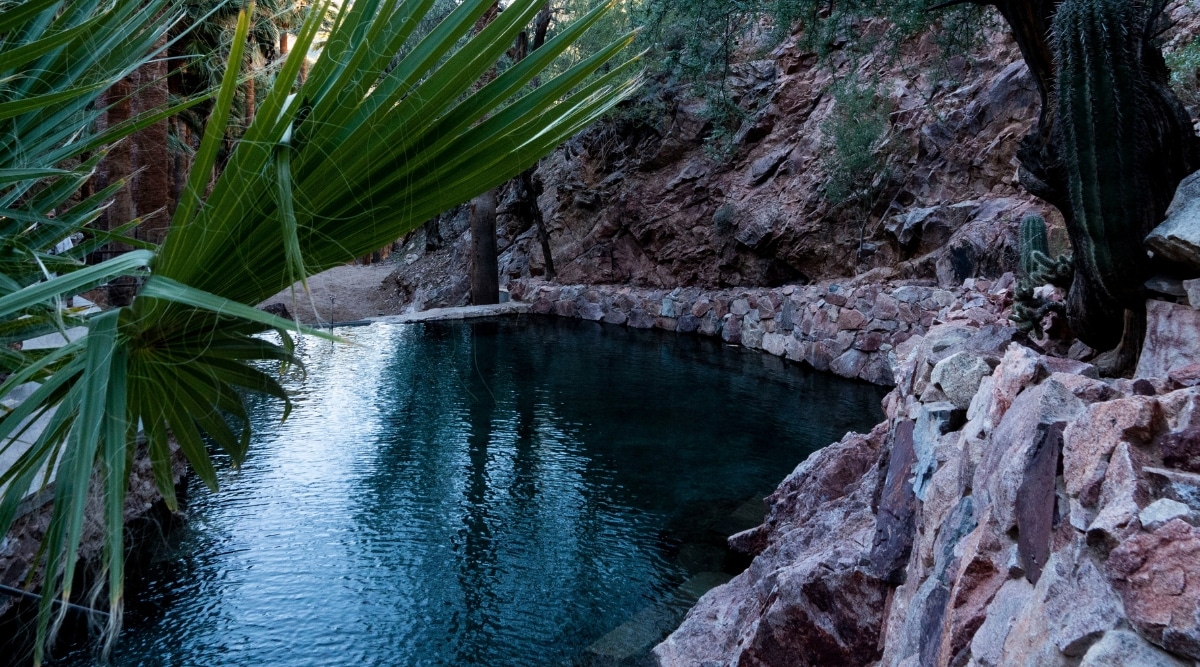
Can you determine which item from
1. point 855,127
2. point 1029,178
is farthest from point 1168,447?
point 855,127

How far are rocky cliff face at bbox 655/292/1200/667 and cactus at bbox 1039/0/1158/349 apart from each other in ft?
0.89

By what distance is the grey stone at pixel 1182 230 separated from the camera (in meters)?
2.63

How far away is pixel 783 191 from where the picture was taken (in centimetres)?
1531

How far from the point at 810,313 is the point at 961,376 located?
9.12m

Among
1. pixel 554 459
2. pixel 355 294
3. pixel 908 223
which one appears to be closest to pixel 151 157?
pixel 554 459

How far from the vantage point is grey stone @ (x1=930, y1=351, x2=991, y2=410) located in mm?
3152

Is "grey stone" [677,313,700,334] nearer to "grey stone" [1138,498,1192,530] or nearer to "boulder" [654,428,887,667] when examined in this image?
"boulder" [654,428,887,667]

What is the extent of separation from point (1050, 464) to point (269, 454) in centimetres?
664

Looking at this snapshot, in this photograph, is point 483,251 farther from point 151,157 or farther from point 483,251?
point 151,157

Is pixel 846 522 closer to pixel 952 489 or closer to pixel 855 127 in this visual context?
pixel 952 489

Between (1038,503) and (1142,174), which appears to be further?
(1142,174)

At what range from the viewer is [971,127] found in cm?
1173

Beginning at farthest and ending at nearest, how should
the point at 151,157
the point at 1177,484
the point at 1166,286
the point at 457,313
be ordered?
the point at 457,313 < the point at 151,157 < the point at 1166,286 < the point at 1177,484

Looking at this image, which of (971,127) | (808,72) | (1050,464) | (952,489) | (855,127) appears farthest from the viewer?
(808,72)
